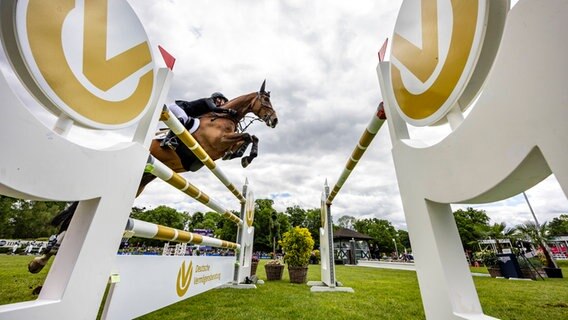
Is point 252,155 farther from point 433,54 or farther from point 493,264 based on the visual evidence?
point 493,264

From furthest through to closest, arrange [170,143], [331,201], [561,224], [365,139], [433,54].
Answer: [561,224] → [331,201] → [170,143] → [365,139] → [433,54]

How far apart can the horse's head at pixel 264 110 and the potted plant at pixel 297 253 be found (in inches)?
123

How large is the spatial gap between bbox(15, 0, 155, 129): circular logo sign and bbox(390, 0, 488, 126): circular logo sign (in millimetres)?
1185

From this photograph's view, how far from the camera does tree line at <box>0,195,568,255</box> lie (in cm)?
1228

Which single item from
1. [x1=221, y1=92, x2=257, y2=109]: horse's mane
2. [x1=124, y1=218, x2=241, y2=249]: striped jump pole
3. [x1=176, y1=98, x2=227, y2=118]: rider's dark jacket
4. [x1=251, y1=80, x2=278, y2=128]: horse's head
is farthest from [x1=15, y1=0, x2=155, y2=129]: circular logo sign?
[x1=251, y1=80, x2=278, y2=128]: horse's head

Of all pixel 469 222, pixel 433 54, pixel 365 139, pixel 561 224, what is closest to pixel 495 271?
pixel 365 139

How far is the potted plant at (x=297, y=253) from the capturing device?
477 cm

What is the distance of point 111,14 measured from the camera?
90 centimetres

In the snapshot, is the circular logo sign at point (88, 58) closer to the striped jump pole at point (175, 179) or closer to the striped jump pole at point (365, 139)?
the striped jump pole at point (175, 179)

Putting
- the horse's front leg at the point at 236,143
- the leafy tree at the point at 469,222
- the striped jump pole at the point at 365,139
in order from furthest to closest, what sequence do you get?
the leafy tree at the point at 469,222 < the horse's front leg at the point at 236,143 < the striped jump pole at the point at 365,139

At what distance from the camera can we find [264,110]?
3.31 m

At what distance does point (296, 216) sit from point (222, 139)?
109 feet

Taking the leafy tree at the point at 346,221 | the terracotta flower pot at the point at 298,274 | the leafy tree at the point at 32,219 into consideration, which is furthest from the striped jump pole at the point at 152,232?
the leafy tree at the point at 346,221

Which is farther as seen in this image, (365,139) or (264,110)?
(264,110)
